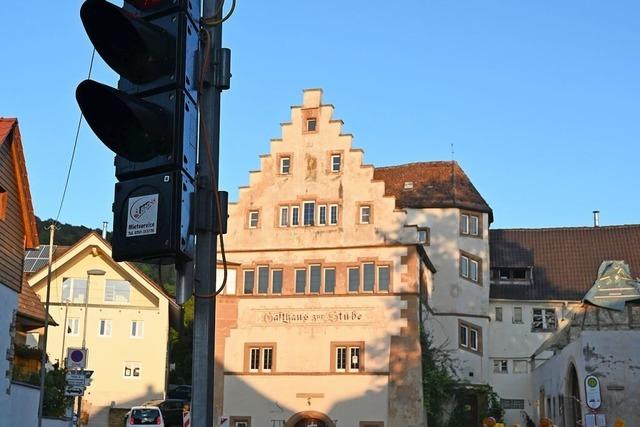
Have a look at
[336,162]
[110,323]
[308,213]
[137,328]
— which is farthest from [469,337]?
[110,323]

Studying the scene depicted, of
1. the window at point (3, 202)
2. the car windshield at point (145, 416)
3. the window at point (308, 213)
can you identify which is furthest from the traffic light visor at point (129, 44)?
the window at point (308, 213)

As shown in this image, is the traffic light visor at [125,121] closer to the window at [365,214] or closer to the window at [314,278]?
the window at [365,214]

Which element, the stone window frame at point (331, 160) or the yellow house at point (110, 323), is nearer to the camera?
the stone window frame at point (331, 160)

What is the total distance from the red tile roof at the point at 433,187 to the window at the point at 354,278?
309 inches

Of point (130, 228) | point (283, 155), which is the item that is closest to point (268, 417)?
point (283, 155)

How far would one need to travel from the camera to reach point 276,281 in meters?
45.3

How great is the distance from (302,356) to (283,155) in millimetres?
9778

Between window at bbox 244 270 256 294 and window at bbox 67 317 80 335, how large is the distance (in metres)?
16.0

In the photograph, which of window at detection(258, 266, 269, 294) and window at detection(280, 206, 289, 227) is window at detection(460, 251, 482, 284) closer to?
window at detection(280, 206, 289, 227)

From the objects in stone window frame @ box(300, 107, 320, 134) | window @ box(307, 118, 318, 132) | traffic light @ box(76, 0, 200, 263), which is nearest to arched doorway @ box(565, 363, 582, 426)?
stone window frame @ box(300, 107, 320, 134)

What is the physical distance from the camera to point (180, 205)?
3.84m

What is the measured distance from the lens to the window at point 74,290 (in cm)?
5684

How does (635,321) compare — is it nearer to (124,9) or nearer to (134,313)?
(124,9)

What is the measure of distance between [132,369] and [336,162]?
779 inches
